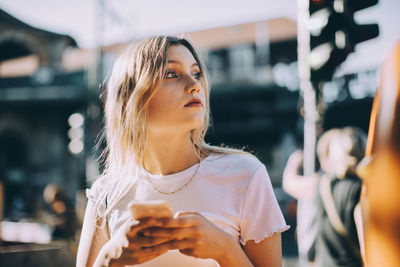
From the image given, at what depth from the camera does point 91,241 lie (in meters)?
1.59

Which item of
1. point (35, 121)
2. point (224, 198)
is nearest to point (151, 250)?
point (224, 198)

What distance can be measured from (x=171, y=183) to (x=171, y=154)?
162mm

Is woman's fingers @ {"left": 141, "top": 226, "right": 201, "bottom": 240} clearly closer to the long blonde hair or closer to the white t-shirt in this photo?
the white t-shirt

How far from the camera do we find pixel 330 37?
3455mm

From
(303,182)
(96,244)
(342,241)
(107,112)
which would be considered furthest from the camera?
(303,182)

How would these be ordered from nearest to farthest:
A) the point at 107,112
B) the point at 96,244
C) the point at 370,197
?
the point at 370,197, the point at 96,244, the point at 107,112

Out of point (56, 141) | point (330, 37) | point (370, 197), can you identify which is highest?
point (330, 37)

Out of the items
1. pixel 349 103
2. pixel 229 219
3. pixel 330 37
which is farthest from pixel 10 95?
pixel 229 219

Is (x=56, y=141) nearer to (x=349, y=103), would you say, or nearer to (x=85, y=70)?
(x=85, y=70)

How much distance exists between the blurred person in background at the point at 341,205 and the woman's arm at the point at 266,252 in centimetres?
139

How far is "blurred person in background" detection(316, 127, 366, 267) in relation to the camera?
2.68 metres

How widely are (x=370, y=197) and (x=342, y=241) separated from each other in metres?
2.19

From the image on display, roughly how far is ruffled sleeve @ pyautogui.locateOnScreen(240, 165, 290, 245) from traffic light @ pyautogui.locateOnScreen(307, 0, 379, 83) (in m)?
2.40

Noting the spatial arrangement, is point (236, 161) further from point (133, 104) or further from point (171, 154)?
point (133, 104)
